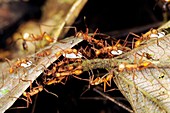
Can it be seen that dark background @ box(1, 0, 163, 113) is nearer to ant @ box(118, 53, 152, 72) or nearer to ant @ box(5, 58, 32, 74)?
ant @ box(5, 58, 32, 74)

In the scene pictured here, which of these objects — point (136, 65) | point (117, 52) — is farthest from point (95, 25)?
point (136, 65)

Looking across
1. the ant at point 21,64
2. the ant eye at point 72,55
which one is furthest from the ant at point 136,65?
the ant at point 21,64

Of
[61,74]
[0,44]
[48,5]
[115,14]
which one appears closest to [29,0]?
[48,5]

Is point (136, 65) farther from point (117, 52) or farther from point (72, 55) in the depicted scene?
point (72, 55)

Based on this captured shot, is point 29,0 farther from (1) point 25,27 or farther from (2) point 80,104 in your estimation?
(2) point 80,104

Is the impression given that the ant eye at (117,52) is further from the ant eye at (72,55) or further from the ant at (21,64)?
the ant at (21,64)

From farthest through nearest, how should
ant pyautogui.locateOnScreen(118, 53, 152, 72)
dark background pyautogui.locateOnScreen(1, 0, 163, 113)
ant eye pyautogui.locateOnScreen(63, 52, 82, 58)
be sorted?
dark background pyautogui.locateOnScreen(1, 0, 163, 113) < ant eye pyautogui.locateOnScreen(63, 52, 82, 58) < ant pyautogui.locateOnScreen(118, 53, 152, 72)

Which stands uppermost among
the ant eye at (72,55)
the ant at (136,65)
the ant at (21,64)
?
the ant eye at (72,55)

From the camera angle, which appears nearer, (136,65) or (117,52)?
(136,65)

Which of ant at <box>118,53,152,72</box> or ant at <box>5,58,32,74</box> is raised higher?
ant at <box>5,58,32,74</box>

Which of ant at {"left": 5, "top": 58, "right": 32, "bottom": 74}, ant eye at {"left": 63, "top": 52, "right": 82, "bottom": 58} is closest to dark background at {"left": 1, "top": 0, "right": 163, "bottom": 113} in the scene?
ant at {"left": 5, "top": 58, "right": 32, "bottom": 74}
